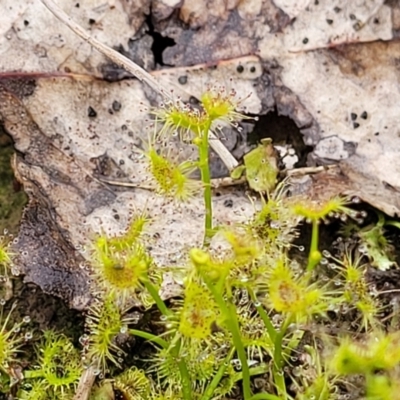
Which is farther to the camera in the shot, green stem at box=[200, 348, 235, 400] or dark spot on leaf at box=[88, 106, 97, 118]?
dark spot on leaf at box=[88, 106, 97, 118]

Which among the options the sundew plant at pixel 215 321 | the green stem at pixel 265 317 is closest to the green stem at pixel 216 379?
the sundew plant at pixel 215 321

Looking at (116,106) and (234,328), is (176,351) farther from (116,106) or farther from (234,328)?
(116,106)

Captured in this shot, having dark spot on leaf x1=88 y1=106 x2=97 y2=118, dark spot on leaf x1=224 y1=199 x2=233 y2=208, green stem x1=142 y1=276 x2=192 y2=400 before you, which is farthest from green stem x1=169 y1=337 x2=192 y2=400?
dark spot on leaf x1=88 y1=106 x2=97 y2=118

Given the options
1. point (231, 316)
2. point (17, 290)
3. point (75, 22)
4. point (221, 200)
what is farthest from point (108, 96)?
point (231, 316)

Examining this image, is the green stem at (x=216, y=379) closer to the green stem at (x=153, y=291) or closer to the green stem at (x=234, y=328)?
the green stem at (x=234, y=328)

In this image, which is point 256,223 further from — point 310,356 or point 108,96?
point 108,96

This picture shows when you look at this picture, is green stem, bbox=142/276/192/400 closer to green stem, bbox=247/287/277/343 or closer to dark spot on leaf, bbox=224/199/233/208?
green stem, bbox=247/287/277/343

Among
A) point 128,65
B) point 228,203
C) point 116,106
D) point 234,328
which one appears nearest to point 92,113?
point 116,106


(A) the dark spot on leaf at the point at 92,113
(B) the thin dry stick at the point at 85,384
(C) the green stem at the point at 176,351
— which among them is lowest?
(B) the thin dry stick at the point at 85,384
